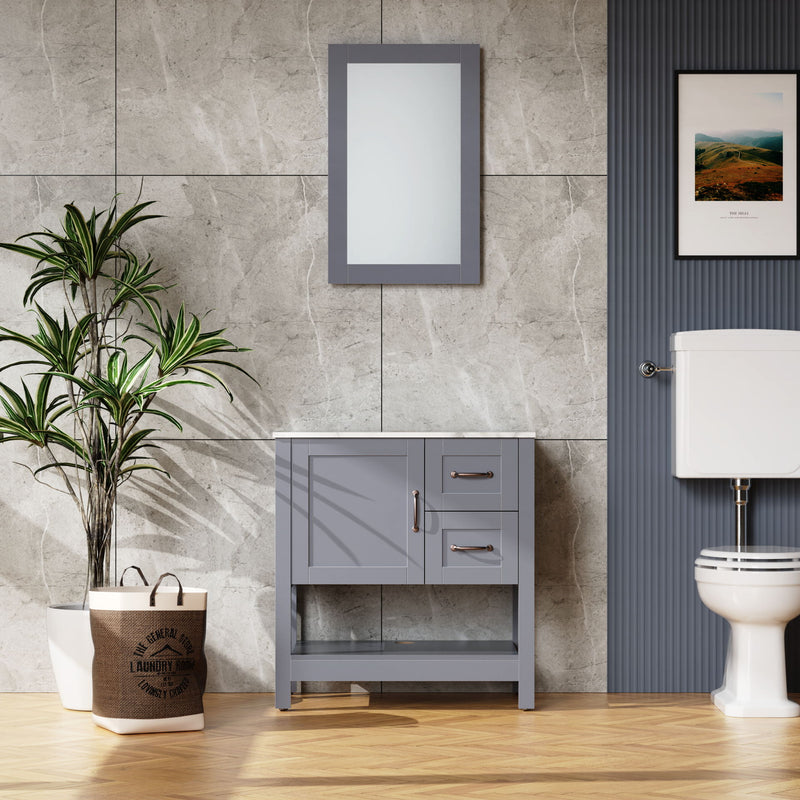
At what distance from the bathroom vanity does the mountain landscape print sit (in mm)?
1238

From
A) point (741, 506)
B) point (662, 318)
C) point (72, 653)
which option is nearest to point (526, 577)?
point (741, 506)

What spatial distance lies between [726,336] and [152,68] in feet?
7.45

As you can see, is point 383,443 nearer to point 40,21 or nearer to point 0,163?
point 0,163

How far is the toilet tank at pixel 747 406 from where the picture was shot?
3562 mm

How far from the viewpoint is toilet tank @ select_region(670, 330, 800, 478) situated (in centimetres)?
356

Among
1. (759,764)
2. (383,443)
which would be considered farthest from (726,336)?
(759,764)

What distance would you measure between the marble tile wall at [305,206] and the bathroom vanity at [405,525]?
0.39 metres

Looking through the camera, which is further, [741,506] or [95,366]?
[741,506]

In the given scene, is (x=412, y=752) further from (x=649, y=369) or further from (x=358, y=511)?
(x=649, y=369)

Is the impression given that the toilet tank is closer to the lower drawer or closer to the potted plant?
the lower drawer

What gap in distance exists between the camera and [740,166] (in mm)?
3742

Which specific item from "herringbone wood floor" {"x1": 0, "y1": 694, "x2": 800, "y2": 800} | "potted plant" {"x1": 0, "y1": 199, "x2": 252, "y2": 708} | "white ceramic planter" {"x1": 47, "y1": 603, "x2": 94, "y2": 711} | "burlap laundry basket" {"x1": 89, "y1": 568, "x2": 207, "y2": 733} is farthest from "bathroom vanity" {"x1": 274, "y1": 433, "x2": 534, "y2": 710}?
"white ceramic planter" {"x1": 47, "y1": 603, "x2": 94, "y2": 711}

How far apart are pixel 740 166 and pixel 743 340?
26.3 inches

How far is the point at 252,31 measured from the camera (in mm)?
3740
